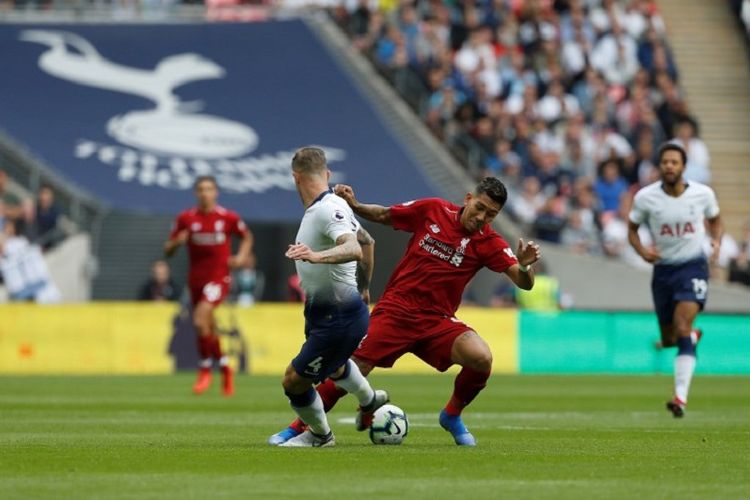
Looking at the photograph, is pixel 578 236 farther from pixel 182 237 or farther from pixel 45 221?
pixel 182 237

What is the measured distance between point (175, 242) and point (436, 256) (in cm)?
795

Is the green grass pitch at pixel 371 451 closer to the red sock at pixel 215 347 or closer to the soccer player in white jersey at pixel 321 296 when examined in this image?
the soccer player in white jersey at pixel 321 296

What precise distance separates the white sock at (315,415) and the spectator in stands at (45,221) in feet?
63.5

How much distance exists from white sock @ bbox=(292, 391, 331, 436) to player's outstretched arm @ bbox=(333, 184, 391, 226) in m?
1.32

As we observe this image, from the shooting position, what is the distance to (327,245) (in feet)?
38.7

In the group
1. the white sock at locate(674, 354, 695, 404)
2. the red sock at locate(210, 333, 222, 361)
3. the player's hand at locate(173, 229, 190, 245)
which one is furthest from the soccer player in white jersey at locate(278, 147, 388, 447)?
the red sock at locate(210, 333, 222, 361)

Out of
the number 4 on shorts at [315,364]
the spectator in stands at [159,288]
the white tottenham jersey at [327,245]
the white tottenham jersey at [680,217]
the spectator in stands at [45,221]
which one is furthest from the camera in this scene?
the spectator in stands at [45,221]

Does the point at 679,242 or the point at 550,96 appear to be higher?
the point at 550,96

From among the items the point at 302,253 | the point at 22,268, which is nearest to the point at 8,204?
the point at 22,268

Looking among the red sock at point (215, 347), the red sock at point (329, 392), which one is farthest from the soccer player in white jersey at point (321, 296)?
the red sock at point (215, 347)

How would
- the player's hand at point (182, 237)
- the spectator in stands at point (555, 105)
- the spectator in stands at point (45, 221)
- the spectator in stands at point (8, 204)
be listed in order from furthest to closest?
the spectator in stands at point (555, 105)
the spectator in stands at point (45, 221)
the spectator in stands at point (8, 204)
the player's hand at point (182, 237)

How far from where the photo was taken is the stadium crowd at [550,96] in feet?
114

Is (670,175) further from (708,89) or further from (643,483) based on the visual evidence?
(708,89)

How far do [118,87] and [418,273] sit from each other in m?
24.4
